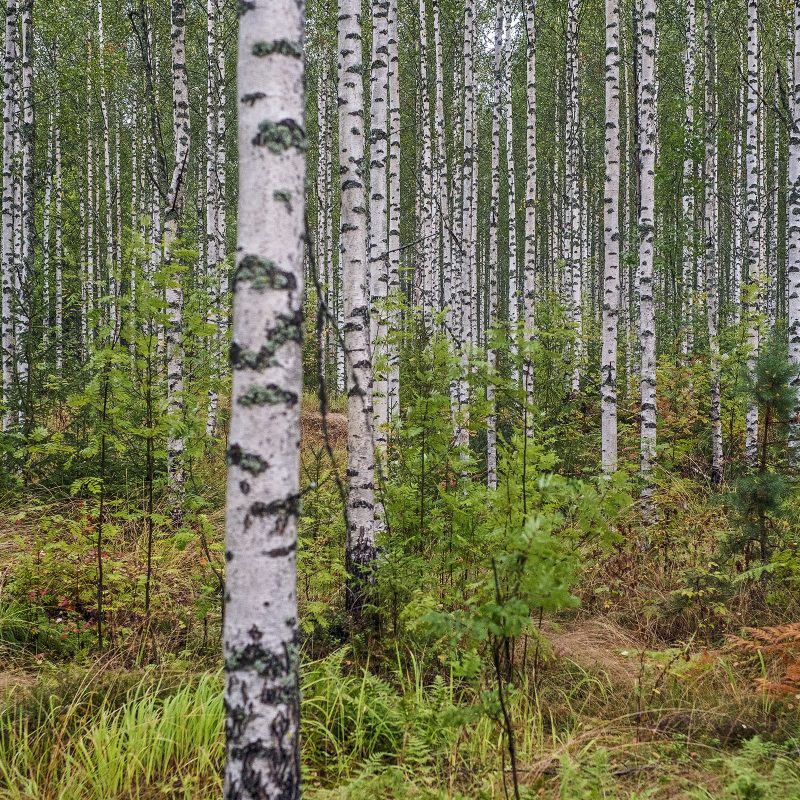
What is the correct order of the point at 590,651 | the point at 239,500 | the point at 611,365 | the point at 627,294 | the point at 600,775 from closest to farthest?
1. the point at 239,500
2. the point at 600,775
3. the point at 590,651
4. the point at 611,365
5. the point at 627,294

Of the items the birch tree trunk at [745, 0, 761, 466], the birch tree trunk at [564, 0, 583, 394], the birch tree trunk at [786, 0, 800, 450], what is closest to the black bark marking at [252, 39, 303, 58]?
the birch tree trunk at [786, 0, 800, 450]

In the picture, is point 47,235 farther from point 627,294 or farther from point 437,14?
point 627,294

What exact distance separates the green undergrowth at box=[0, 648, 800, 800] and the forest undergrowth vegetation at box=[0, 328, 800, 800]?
2 cm

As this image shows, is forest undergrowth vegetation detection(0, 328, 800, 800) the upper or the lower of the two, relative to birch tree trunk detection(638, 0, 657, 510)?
lower

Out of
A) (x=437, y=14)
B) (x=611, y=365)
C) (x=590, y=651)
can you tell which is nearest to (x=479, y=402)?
(x=590, y=651)

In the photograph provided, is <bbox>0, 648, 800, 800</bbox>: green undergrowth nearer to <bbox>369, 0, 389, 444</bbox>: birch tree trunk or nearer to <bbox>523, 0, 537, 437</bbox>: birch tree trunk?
<bbox>369, 0, 389, 444</bbox>: birch tree trunk

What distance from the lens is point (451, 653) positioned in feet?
12.1

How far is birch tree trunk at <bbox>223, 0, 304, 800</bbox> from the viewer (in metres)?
2.06

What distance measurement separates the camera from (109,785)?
10.2 feet

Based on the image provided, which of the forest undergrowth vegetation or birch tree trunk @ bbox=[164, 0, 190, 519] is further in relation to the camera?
birch tree trunk @ bbox=[164, 0, 190, 519]

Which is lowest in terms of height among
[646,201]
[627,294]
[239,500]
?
[239,500]

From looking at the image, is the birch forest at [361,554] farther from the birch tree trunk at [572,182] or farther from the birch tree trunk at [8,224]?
the birch tree trunk at [572,182]

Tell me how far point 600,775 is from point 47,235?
1753 cm

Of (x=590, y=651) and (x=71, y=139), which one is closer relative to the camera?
(x=590, y=651)
